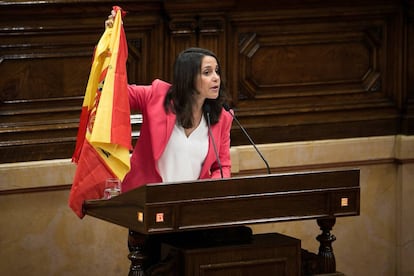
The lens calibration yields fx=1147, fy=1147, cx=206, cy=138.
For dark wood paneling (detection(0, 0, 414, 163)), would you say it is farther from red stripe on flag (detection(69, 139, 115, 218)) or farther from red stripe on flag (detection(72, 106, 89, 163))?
red stripe on flag (detection(69, 139, 115, 218))

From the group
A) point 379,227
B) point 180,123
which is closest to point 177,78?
point 180,123

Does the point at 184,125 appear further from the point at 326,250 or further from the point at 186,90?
the point at 326,250

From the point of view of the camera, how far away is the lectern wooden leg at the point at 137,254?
5.11 meters

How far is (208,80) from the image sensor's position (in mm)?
5559

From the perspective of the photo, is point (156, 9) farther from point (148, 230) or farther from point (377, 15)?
point (148, 230)

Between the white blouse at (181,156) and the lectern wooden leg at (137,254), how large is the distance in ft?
1.80

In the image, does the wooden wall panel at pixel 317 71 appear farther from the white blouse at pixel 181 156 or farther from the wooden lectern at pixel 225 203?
the wooden lectern at pixel 225 203

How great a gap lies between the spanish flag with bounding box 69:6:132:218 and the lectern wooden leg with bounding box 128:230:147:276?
48cm

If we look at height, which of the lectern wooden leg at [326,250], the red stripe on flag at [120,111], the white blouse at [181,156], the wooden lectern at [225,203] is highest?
the red stripe on flag at [120,111]

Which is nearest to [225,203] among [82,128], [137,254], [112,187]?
[137,254]

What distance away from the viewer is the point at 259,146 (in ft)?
23.8

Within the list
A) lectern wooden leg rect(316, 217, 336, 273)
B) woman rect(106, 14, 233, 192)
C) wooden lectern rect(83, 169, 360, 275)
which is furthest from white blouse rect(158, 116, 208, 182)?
lectern wooden leg rect(316, 217, 336, 273)

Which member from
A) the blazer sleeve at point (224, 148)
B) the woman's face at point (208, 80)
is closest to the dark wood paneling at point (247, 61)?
the blazer sleeve at point (224, 148)

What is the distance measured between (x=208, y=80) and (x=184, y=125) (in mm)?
250
